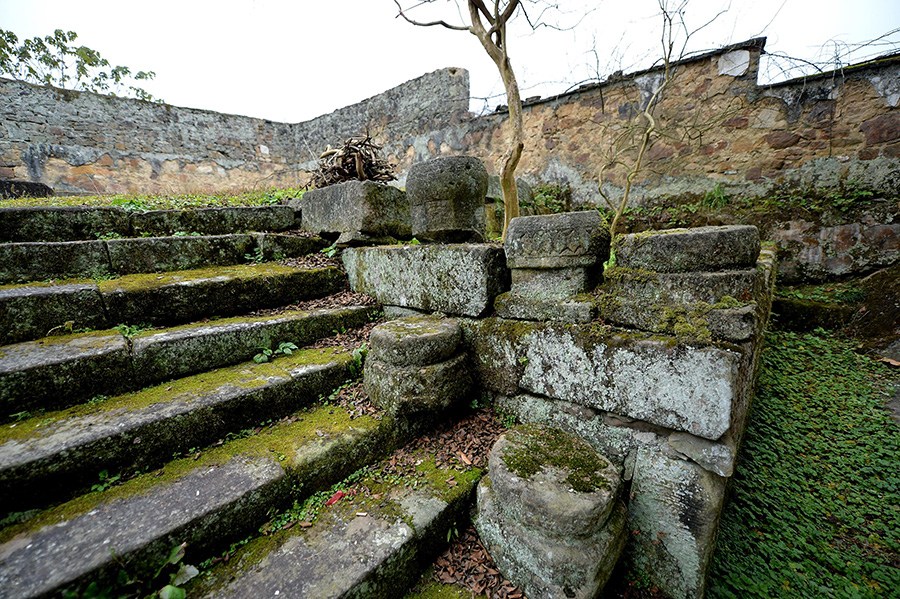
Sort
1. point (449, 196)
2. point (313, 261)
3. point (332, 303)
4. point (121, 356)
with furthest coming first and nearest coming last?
point (313, 261) < point (332, 303) < point (449, 196) < point (121, 356)

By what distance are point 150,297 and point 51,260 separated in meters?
0.82

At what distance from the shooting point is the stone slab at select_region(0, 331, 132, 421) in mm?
1590

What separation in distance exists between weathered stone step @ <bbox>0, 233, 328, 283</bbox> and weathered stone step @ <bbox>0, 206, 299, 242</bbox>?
43 cm

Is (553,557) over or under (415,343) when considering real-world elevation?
under

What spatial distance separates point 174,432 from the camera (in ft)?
5.29

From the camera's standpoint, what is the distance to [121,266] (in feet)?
8.52

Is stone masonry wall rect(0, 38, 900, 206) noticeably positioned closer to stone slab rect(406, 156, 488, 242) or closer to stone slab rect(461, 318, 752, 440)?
stone slab rect(406, 156, 488, 242)

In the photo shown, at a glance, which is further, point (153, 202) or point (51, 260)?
point (153, 202)

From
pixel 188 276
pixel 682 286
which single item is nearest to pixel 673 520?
pixel 682 286

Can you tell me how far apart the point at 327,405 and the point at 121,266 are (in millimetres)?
1986

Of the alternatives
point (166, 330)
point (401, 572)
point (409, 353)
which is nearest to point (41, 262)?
point (166, 330)

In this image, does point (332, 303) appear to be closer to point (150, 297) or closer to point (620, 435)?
point (150, 297)

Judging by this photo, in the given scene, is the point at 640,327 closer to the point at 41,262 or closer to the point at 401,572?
the point at 401,572

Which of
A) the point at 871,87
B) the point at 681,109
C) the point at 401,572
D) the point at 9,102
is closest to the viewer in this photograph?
the point at 401,572
